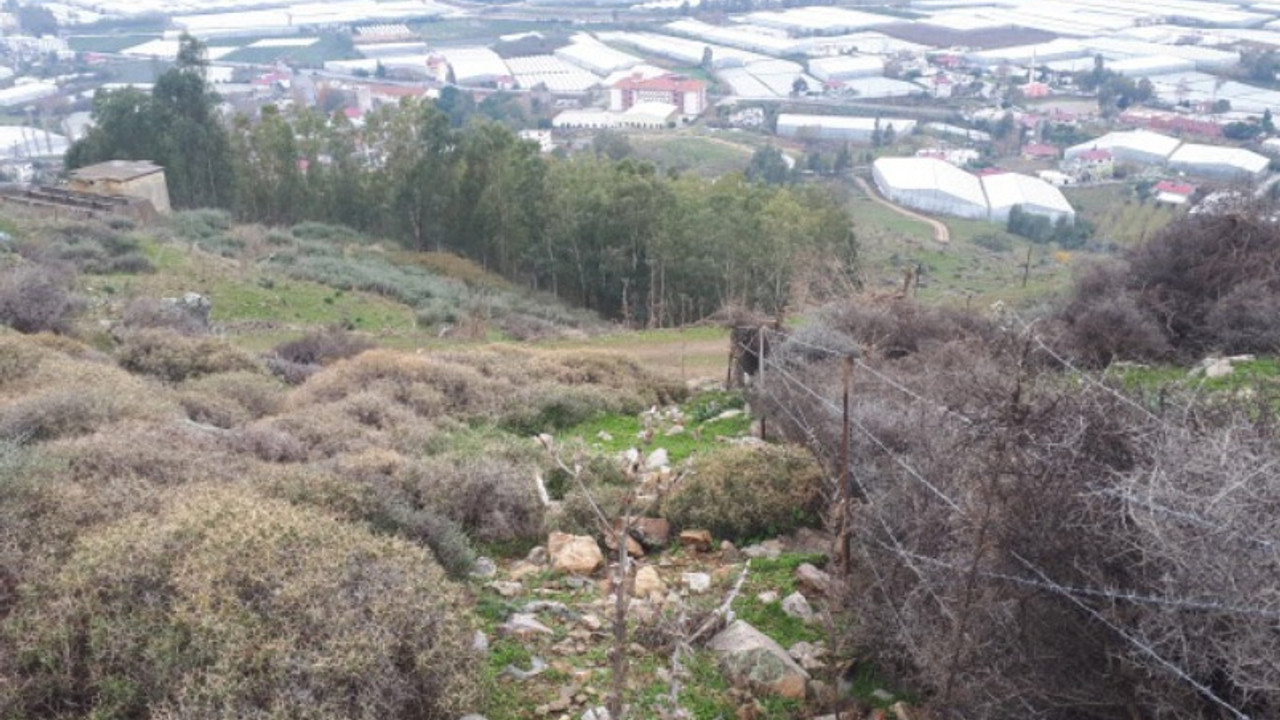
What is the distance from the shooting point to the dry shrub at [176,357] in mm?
11852

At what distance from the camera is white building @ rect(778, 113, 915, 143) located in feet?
221

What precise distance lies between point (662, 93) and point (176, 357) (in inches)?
2706

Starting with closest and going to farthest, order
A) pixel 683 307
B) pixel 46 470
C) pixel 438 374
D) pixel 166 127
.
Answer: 1. pixel 46 470
2. pixel 438 374
3. pixel 683 307
4. pixel 166 127

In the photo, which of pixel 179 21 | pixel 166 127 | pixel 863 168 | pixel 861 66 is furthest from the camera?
pixel 179 21

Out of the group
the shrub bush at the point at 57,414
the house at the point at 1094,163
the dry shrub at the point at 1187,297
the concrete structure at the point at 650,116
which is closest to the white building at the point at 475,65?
the concrete structure at the point at 650,116

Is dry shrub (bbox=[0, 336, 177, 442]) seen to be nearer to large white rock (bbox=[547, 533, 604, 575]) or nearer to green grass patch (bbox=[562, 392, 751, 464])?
large white rock (bbox=[547, 533, 604, 575])

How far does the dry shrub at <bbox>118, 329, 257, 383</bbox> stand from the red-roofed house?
65.2m

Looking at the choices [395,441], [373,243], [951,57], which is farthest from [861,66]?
[395,441]

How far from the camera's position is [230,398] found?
33.3ft

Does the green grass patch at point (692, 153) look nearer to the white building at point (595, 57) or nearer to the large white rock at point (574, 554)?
the white building at point (595, 57)

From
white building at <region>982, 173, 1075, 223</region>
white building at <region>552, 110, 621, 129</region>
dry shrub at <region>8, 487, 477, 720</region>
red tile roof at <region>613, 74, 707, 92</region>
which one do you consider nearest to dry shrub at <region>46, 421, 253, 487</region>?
dry shrub at <region>8, 487, 477, 720</region>

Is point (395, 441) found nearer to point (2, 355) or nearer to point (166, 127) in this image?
point (2, 355)

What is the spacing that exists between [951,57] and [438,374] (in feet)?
280

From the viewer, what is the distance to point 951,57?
86562 millimetres
